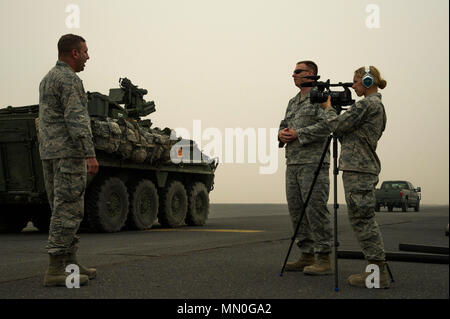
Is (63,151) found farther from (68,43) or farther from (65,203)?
(68,43)

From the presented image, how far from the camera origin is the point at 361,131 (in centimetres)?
494

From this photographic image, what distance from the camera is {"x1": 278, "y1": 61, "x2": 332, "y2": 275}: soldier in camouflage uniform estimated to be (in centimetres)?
565

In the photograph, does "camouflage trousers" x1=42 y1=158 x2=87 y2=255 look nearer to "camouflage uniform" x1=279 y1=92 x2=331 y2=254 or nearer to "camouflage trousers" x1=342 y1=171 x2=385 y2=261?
"camouflage uniform" x1=279 y1=92 x2=331 y2=254

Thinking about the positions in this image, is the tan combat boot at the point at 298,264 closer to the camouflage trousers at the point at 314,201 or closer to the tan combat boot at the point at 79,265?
the camouflage trousers at the point at 314,201

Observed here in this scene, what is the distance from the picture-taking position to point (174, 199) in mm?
15445

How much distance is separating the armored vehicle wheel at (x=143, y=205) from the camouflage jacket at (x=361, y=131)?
29.7 feet

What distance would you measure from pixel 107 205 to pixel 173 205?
10.3ft

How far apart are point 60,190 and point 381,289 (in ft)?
9.03

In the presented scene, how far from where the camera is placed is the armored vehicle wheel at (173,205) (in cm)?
1490

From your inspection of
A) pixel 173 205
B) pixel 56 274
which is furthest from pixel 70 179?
pixel 173 205

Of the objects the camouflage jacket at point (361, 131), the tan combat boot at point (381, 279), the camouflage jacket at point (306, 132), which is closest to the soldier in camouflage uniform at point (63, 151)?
the camouflage jacket at point (306, 132)

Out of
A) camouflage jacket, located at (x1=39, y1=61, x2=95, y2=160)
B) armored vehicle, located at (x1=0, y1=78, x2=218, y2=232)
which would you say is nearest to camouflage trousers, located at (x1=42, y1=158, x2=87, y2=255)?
camouflage jacket, located at (x1=39, y1=61, x2=95, y2=160)
